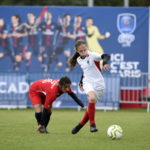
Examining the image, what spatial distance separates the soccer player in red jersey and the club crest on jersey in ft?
28.7

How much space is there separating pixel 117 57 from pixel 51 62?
2.62m

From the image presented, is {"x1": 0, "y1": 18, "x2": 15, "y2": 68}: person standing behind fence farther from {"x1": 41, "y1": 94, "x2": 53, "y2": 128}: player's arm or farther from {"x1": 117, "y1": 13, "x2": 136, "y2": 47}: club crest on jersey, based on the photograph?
{"x1": 41, "y1": 94, "x2": 53, "y2": 128}: player's arm

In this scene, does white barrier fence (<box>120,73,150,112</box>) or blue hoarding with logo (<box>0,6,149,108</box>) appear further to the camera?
blue hoarding with logo (<box>0,6,149,108</box>)

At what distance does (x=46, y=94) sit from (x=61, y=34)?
928 cm

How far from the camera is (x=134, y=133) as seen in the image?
9484 millimetres

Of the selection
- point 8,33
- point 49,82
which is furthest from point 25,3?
point 49,82

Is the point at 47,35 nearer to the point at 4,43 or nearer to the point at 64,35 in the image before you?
the point at 64,35

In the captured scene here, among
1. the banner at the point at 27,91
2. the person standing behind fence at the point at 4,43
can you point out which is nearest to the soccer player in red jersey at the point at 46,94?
the banner at the point at 27,91

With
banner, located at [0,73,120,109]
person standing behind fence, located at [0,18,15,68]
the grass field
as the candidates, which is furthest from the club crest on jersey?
the grass field

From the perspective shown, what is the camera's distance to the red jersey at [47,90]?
344 inches

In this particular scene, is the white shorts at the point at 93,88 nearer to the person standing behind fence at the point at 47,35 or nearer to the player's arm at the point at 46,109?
the player's arm at the point at 46,109

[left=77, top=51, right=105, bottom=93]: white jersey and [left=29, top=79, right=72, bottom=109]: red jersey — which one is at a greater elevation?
[left=77, top=51, right=105, bottom=93]: white jersey

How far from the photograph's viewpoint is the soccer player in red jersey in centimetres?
871

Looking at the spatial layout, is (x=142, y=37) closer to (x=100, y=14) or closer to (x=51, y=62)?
(x=100, y=14)
